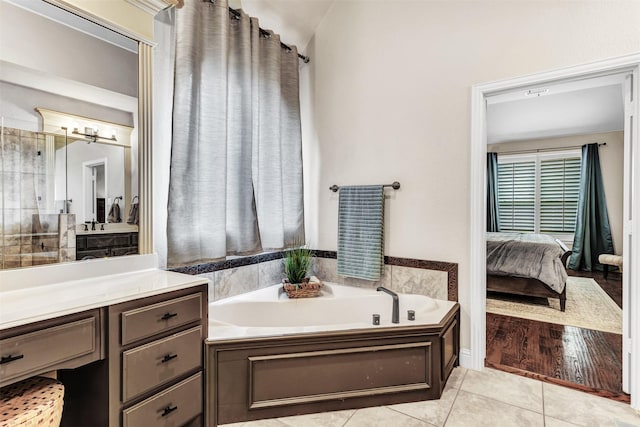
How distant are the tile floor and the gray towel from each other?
3.35 ft

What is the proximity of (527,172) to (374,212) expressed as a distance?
5.41 m

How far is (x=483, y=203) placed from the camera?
237 centimetres

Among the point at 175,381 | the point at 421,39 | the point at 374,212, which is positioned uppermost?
the point at 421,39

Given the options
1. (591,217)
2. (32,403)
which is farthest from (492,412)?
(591,217)

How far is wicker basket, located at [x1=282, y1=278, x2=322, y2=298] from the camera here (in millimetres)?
2660

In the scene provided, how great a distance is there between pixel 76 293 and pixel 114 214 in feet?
1.63

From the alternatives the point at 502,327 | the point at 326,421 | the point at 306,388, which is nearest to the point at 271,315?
the point at 306,388

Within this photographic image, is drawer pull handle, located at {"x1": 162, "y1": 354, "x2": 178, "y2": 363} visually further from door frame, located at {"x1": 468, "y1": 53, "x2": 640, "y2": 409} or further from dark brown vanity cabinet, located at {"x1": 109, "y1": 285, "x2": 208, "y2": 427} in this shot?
door frame, located at {"x1": 468, "y1": 53, "x2": 640, "y2": 409}

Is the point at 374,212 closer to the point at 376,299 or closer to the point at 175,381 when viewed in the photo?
the point at 376,299

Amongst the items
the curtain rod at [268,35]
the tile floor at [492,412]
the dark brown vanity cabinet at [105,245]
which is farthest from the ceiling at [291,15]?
the tile floor at [492,412]

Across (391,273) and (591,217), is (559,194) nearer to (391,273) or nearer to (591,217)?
(591,217)

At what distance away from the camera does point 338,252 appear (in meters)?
2.94

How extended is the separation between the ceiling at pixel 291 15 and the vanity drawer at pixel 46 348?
2.35 metres

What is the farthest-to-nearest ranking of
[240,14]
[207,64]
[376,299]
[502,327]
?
[502,327]
[376,299]
[240,14]
[207,64]
